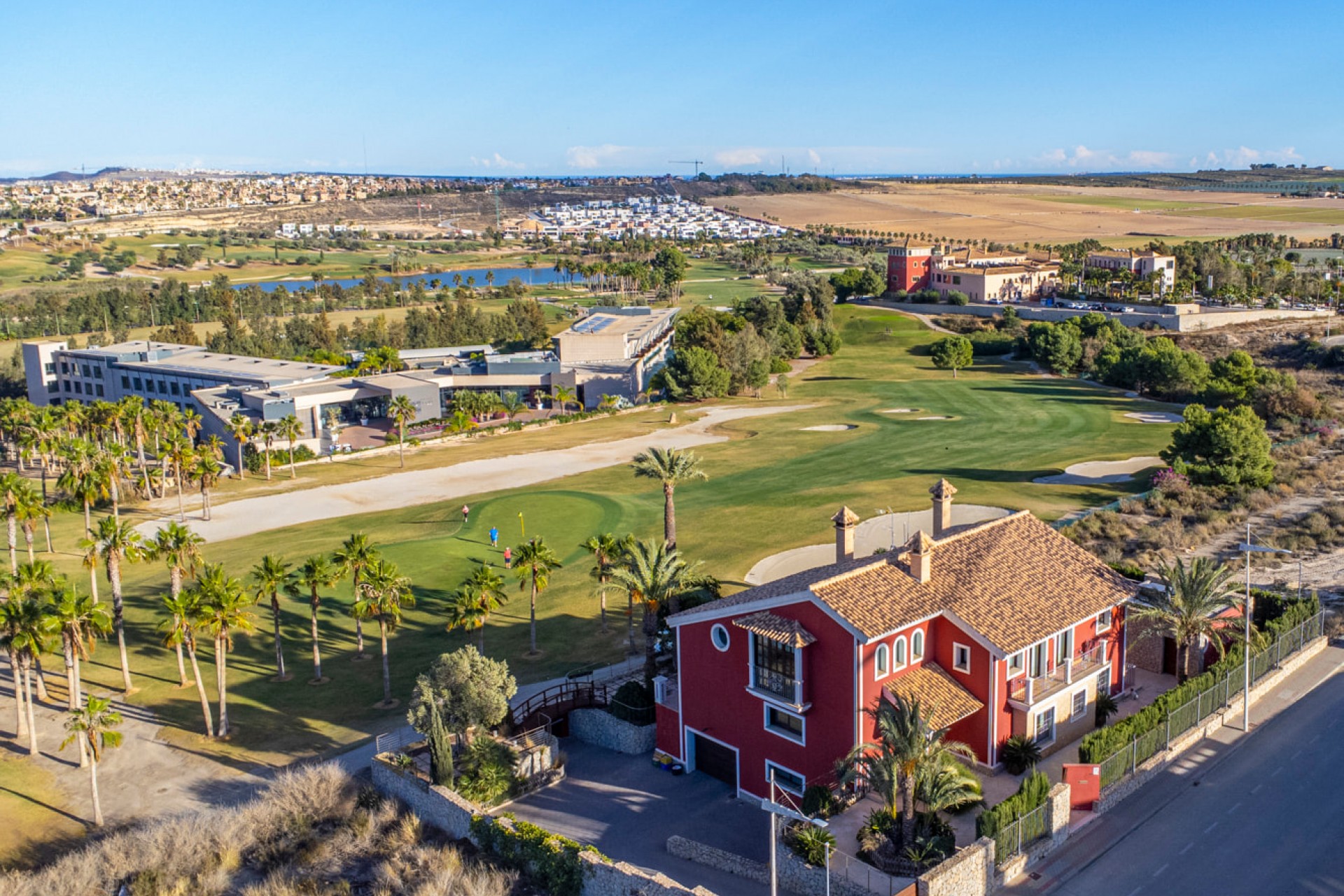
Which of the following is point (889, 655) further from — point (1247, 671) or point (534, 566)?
point (534, 566)

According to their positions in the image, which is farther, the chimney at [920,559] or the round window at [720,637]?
the round window at [720,637]

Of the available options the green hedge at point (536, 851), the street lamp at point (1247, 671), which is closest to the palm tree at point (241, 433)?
the green hedge at point (536, 851)

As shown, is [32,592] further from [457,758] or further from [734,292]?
[734,292]

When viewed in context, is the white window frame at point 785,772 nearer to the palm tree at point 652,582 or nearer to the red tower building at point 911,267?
the palm tree at point 652,582

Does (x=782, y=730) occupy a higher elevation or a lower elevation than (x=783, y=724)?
lower

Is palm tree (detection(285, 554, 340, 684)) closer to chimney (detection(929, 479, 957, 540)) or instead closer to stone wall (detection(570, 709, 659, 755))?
stone wall (detection(570, 709, 659, 755))

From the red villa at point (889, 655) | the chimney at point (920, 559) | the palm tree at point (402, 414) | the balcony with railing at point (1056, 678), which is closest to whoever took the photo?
the red villa at point (889, 655)

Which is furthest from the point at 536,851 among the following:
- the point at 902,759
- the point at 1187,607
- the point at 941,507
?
the point at 1187,607

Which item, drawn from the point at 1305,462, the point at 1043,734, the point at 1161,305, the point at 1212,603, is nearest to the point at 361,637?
the point at 1043,734
